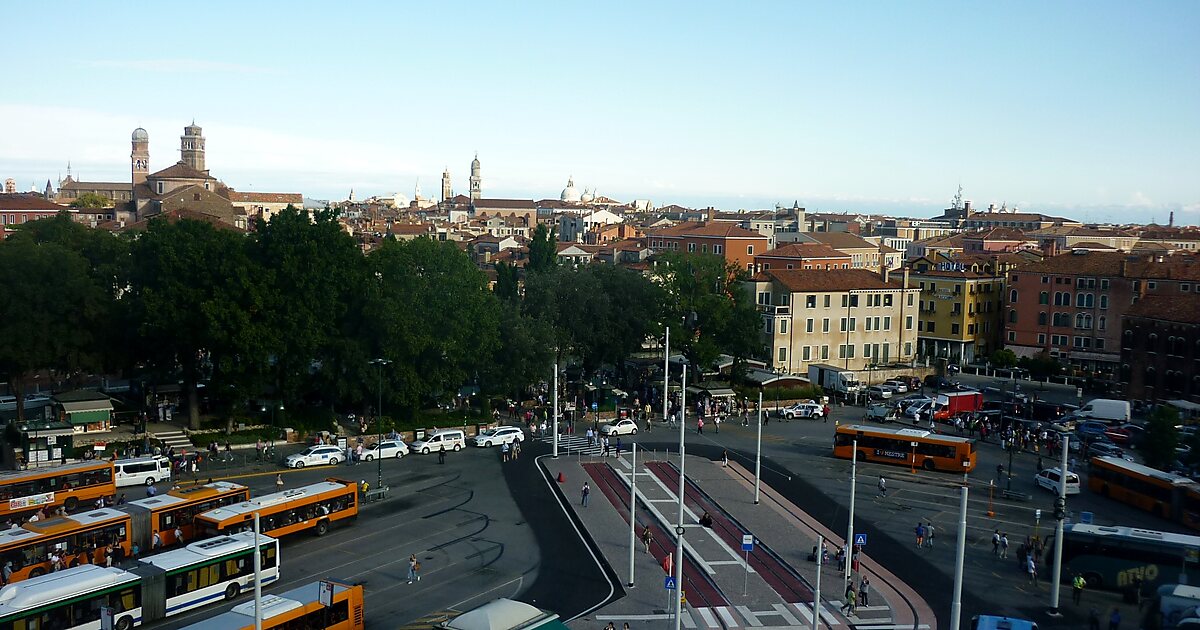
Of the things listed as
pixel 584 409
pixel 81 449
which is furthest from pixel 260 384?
pixel 584 409

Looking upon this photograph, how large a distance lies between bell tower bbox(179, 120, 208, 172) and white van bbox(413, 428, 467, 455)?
522 feet

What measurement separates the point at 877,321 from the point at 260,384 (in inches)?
1784

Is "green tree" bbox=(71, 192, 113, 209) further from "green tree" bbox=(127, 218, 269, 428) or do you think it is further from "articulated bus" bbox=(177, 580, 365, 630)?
"articulated bus" bbox=(177, 580, 365, 630)

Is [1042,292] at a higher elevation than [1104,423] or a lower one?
higher

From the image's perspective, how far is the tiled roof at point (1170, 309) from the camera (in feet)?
188

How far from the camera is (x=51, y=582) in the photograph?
22.8m

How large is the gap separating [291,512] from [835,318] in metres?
47.0

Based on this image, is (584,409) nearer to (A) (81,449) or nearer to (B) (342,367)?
(B) (342,367)

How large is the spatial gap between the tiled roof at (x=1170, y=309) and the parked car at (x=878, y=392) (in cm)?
1595

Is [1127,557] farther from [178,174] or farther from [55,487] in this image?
[178,174]

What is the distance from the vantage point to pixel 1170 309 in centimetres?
5881

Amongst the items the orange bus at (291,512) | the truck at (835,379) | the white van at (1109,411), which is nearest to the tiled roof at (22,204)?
the truck at (835,379)

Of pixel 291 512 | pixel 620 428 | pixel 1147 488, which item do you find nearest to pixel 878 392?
pixel 620 428

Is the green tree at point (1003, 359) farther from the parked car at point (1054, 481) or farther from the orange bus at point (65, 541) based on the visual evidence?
the orange bus at point (65, 541)
